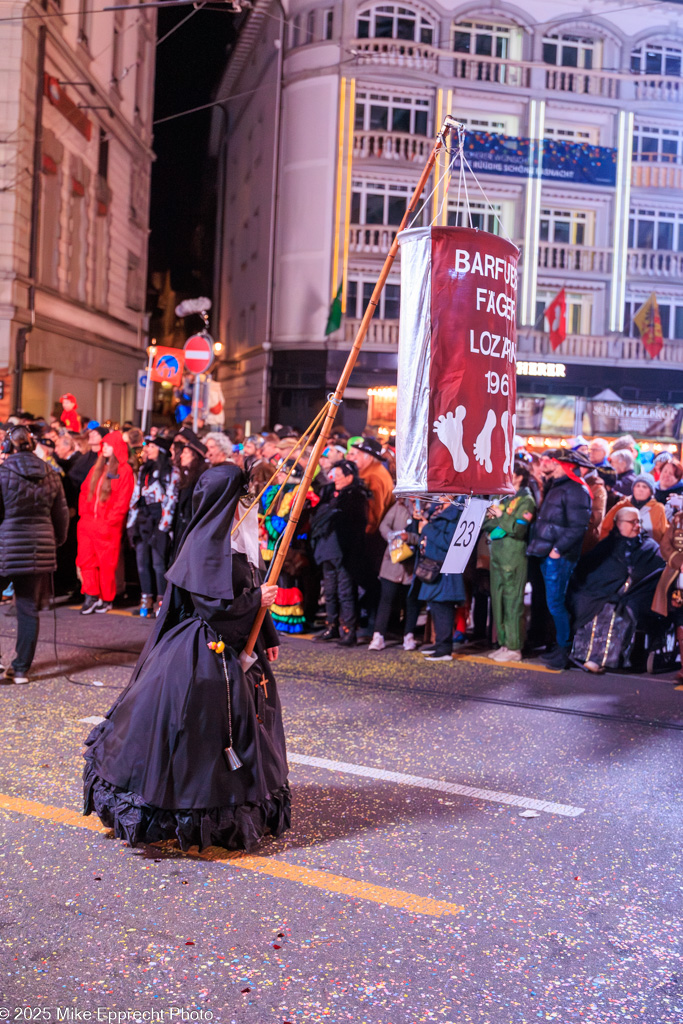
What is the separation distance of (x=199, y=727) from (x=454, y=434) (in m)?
2.14

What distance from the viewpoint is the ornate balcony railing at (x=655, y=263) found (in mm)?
32562

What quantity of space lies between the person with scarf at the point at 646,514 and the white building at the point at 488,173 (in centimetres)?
2174

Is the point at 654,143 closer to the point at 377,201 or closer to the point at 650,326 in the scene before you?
the point at 650,326

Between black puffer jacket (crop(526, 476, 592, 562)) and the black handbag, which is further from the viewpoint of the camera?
the black handbag

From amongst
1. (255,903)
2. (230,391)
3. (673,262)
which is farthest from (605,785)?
(230,391)

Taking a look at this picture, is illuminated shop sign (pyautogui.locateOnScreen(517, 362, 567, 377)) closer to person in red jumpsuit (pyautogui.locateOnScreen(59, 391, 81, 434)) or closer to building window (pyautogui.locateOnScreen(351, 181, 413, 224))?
building window (pyautogui.locateOnScreen(351, 181, 413, 224))

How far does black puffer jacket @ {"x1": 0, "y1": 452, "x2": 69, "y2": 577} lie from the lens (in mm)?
7820

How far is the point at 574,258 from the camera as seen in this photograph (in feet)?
106

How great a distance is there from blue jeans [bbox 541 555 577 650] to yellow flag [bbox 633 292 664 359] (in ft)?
71.8

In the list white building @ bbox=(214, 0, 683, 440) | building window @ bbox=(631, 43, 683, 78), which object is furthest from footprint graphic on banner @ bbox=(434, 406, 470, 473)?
building window @ bbox=(631, 43, 683, 78)

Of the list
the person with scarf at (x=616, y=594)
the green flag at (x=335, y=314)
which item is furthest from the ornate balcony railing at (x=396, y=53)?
the person with scarf at (x=616, y=594)

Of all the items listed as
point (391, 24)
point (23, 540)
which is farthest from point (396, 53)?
point (23, 540)

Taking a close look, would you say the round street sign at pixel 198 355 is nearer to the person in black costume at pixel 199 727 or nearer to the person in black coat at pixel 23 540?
→ the person in black coat at pixel 23 540

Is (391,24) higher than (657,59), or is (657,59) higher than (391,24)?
(391,24)
